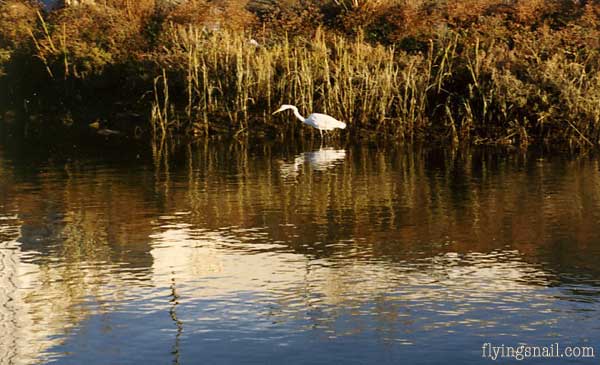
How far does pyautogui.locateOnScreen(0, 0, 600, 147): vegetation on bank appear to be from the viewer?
2661cm

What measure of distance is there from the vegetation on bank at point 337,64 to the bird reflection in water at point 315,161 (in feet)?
10.2

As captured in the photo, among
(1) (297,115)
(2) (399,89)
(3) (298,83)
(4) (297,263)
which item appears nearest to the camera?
(4) (297,263)

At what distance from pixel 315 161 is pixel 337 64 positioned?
701 centimetres

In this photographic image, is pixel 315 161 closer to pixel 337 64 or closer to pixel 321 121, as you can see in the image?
pixel 321 121

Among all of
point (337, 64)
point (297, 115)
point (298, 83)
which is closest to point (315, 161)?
point (297, 115)

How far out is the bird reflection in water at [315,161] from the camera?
21.2 m

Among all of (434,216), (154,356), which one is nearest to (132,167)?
(434,216)

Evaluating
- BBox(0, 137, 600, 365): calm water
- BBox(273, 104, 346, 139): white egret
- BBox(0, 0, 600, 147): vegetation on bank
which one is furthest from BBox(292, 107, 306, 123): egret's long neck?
BBox(0, 137, 600, 365): calm water

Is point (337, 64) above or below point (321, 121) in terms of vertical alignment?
above

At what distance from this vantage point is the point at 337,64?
2897 centimetres

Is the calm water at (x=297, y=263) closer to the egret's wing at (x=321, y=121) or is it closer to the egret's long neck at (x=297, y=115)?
the egret's wing at (x=321, y=121)

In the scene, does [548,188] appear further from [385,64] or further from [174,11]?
[174,11]

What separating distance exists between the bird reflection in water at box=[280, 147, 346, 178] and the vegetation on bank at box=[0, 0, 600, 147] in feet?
10.2

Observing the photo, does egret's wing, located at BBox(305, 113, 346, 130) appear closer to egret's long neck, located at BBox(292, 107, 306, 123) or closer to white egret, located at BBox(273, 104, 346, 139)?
white egret, located at BBox(273, 104, 346, 139)
